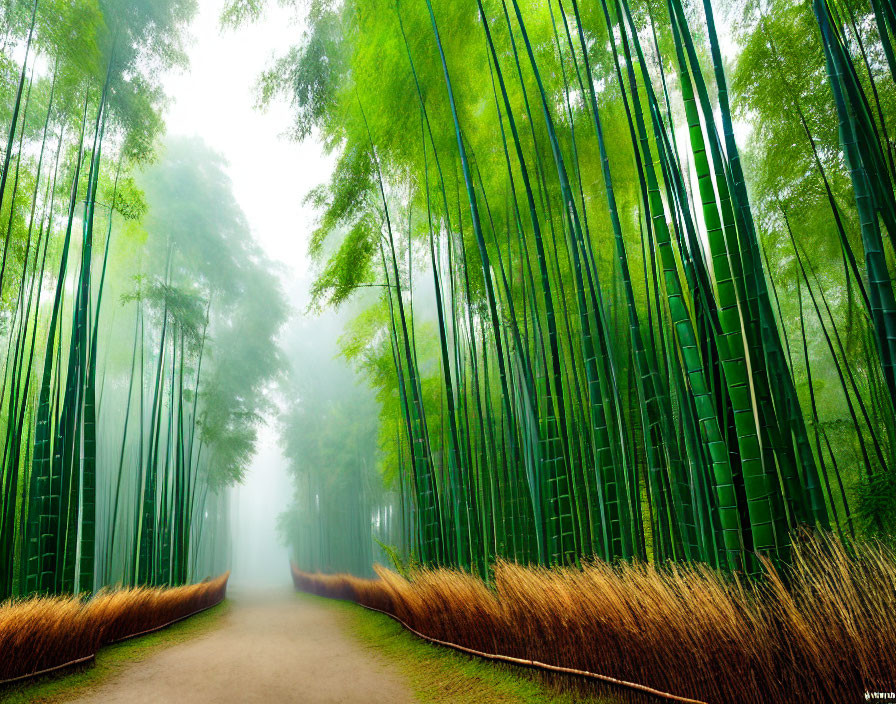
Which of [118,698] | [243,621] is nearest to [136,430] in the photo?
[243,621]

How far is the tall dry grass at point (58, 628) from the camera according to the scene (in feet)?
7.43

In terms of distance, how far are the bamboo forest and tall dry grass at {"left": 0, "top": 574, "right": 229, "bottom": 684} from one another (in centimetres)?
2

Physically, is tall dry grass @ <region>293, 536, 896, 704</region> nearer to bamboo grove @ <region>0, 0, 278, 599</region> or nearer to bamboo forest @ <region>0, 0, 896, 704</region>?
bamboo forest @ <region>0, 0, 896, 704</region>

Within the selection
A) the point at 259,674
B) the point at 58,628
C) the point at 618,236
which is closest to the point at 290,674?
the point at 259,674

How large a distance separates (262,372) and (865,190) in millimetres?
8589

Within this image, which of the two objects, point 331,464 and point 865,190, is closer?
point 865,190

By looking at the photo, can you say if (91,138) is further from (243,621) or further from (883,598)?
(883,598)

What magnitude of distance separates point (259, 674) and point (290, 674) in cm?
15

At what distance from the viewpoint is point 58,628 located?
100.0 inches

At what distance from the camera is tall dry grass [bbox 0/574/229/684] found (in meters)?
2.26

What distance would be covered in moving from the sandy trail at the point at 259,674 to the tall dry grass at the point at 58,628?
0.86ft

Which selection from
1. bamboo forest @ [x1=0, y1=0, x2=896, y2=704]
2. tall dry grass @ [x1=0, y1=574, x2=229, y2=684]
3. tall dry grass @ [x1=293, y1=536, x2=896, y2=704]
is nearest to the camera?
tall dry grass @ [x1=293, y1=536, x2=896, y2=704]

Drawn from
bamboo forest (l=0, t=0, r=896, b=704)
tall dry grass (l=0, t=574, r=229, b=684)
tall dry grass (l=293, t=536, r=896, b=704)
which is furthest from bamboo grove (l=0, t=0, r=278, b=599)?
tall dry grass (l=293, t=536, r=896, b=704)

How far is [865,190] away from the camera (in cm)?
144
